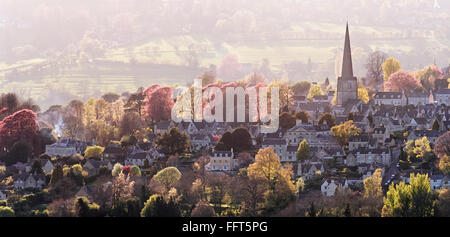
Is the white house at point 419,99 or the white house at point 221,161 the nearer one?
the white house at point 221,161

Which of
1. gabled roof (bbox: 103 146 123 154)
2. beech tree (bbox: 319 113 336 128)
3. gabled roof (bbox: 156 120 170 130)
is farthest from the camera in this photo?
gabled roof (bbox: 156 120 170 130)

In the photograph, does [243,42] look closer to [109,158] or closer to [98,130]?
[98,130]

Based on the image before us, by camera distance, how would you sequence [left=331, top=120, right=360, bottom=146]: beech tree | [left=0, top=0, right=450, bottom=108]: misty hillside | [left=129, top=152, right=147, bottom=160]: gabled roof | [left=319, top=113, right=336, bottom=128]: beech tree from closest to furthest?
[left=129, top=152, right=147, bottom=160]: gabled roof < [left=331, top=120, right=360, bottom=146]: beech tree < [left=319, top=113, right=336, bottom=128]: beech tree < [left=0, top=0, right=450, bottom=108]: misty hillside

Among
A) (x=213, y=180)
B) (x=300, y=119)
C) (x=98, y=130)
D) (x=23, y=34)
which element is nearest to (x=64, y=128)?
(x=98, y=130)

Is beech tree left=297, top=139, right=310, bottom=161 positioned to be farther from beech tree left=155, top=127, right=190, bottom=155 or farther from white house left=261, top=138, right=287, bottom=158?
beech tree left=155, top=127, right=190, bottom=155

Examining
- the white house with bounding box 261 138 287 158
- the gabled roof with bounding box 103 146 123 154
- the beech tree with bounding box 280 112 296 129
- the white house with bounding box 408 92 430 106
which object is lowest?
the gabled roof with bounding box 103 146 123 154

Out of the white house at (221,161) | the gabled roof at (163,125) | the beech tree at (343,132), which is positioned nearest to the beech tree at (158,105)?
the gabled roof at (163,125)

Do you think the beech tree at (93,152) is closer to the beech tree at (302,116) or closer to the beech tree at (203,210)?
the beech tree at (302,116)

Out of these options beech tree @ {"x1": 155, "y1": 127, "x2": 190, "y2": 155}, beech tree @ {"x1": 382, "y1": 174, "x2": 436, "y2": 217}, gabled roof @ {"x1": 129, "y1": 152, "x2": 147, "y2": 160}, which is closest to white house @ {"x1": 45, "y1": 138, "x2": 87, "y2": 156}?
gabled roof @ {"x1": 129, "y1": 152, "x2": 147, "y2": 160}

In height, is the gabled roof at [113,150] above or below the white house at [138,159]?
above

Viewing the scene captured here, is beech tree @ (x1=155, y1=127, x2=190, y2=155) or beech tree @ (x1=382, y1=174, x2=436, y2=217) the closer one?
beech tree @ (x1=382, y1=174, x2=436, y2=217)

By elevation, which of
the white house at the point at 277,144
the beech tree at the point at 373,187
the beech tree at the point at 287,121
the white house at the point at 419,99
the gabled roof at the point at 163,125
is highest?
the white house at the point at 419,99

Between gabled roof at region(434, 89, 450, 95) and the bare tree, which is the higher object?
the bare tree
